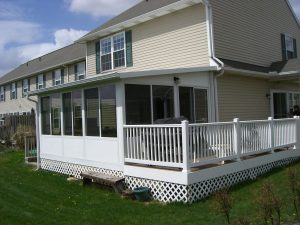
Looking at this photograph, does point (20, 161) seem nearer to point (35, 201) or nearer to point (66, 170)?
point (66, 170)

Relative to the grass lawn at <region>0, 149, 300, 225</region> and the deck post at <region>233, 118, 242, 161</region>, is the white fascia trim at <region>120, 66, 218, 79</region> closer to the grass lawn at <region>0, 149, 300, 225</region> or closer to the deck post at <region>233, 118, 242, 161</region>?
the deck post at <region>233, 118, 242, 161</region>

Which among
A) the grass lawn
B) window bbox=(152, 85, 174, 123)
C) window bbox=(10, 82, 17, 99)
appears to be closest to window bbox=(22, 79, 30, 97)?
window bbox=(10, 82, 17, 99)

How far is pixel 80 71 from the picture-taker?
2359 centimetres

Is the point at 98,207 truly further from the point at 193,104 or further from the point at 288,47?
the point at 288,47

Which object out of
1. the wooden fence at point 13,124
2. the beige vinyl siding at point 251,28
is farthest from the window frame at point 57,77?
the beige vinyl siding at point 251,28

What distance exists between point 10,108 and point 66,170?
23.5 m

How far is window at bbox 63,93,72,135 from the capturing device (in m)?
12.4

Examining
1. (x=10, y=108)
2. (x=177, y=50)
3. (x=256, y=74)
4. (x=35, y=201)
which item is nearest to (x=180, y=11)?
(x=177, y=50)

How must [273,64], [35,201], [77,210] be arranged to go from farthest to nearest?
[273,64], [35,201], [77,210]

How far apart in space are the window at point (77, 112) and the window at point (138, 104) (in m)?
2.29

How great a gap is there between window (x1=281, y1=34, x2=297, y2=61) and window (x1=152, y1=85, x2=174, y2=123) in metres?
9.59

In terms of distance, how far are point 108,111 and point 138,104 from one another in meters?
0.86

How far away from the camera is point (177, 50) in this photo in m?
14.7

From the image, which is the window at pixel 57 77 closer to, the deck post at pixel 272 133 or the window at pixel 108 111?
the window at pixel 108 111
